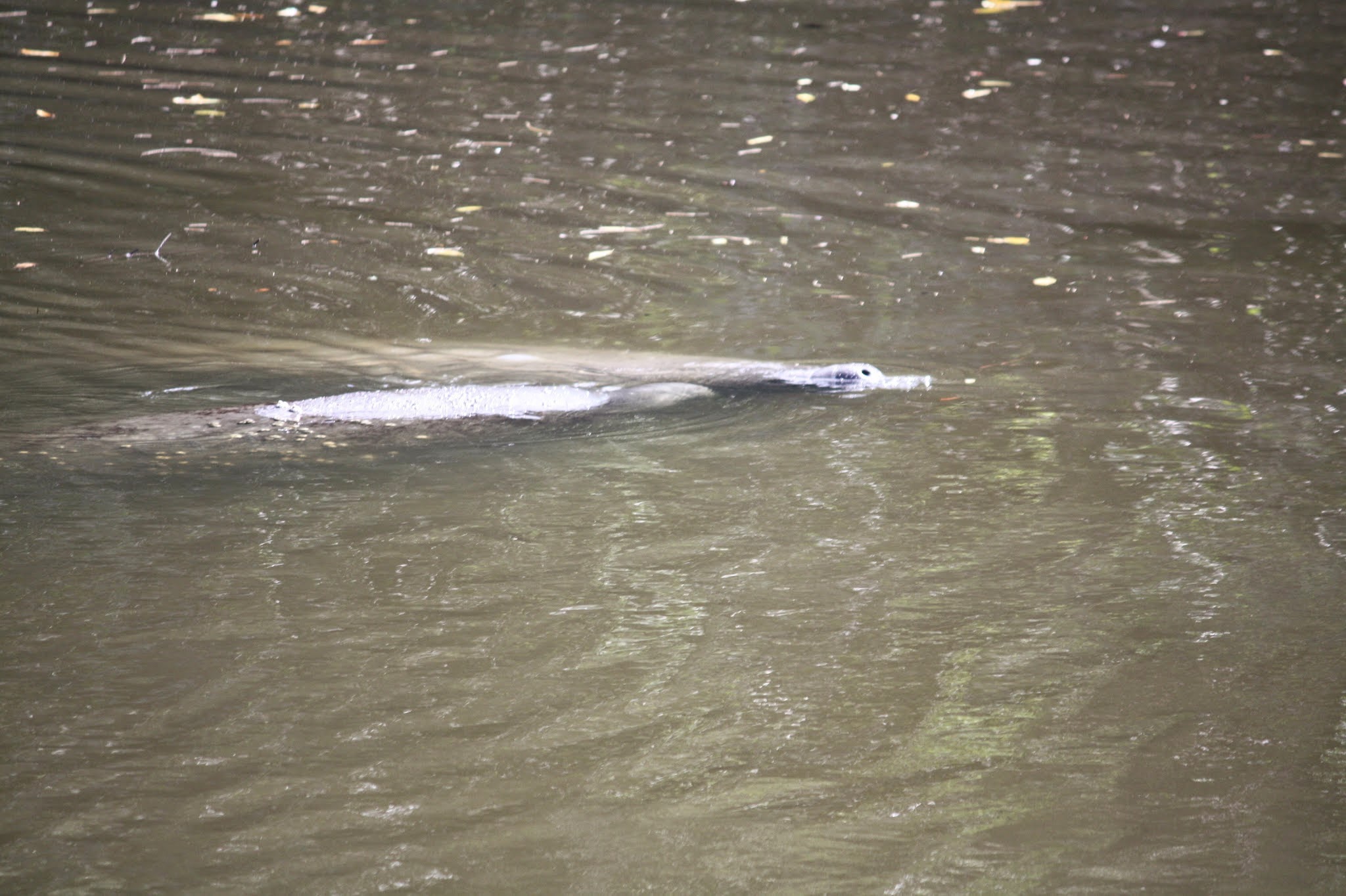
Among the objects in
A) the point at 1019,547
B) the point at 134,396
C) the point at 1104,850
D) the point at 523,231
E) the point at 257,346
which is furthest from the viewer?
the point at 523,231

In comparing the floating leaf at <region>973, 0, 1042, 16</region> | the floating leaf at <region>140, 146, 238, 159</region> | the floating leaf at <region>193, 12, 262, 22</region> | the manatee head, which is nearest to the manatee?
the manatee head

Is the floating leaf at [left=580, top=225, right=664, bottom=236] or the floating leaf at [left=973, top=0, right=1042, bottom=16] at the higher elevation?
the floating leaf at [left=973, top=0, right=1042, bottom=16]

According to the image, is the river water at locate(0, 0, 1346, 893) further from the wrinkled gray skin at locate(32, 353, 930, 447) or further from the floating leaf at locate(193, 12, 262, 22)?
the floating leaf at locate(193, 12, 262, 22)

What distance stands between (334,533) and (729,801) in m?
1.78

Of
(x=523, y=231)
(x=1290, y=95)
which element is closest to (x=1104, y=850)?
(x=523, y=231)

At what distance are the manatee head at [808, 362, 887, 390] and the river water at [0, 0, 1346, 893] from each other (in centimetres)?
22

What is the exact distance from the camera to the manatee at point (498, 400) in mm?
5023

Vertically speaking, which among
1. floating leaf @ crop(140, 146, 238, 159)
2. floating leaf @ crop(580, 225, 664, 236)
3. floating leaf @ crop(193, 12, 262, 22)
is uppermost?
floating leaf @ crop(193, 12, 262, 22)

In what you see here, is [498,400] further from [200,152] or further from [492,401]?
[200,152]

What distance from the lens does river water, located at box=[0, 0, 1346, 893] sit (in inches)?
111

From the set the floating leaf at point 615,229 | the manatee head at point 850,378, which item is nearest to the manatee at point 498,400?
the manatee head at point 850,378

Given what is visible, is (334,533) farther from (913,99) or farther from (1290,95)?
(1290,95)

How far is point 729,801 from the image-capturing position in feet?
9.52

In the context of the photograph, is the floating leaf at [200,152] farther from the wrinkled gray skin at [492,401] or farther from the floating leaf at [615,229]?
the wrinkled gray skin at [492,401]
